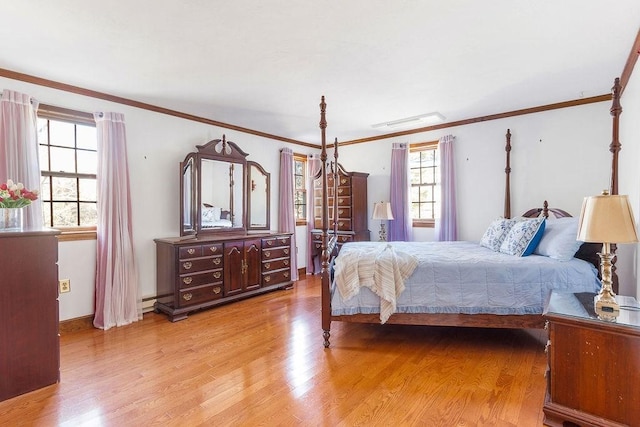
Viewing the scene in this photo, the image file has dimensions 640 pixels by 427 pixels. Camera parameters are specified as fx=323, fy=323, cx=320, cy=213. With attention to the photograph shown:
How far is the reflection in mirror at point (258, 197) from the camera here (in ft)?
15.2

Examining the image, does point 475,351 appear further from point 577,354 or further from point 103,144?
point 103,144

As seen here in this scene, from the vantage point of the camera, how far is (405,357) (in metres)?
2.57

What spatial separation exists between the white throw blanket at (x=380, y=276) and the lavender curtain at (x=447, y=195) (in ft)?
6.41

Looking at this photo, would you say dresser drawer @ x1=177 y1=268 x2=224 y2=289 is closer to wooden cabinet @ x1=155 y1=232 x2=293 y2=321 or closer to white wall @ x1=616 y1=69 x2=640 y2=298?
wooden cabinet @ x1=155 y1=232 x2=293 y2=321

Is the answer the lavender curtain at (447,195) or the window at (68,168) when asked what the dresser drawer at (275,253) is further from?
the lavender curtain at (447,195)

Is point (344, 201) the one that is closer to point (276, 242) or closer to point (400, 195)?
point (400, 195)

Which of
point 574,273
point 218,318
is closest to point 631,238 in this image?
point 574,273

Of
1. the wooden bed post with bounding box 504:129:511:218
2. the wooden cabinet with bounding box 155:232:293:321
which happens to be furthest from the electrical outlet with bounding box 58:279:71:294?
the wooden bed post with bounding box 504:129:511:218

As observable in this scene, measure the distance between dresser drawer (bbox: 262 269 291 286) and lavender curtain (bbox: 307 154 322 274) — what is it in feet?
3.06

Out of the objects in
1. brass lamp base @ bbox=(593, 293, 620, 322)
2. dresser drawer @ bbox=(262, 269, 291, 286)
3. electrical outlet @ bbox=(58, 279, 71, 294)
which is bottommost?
dresser drawer @ bbox=(262, 269, 291, 286)

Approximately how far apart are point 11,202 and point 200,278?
5.98 feet

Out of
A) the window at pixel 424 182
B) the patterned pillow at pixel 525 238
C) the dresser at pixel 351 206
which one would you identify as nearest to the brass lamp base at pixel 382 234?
the dresser at pixel 351 206

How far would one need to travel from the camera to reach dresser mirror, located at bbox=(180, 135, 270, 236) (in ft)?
13.0

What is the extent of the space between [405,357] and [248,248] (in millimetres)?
2404
